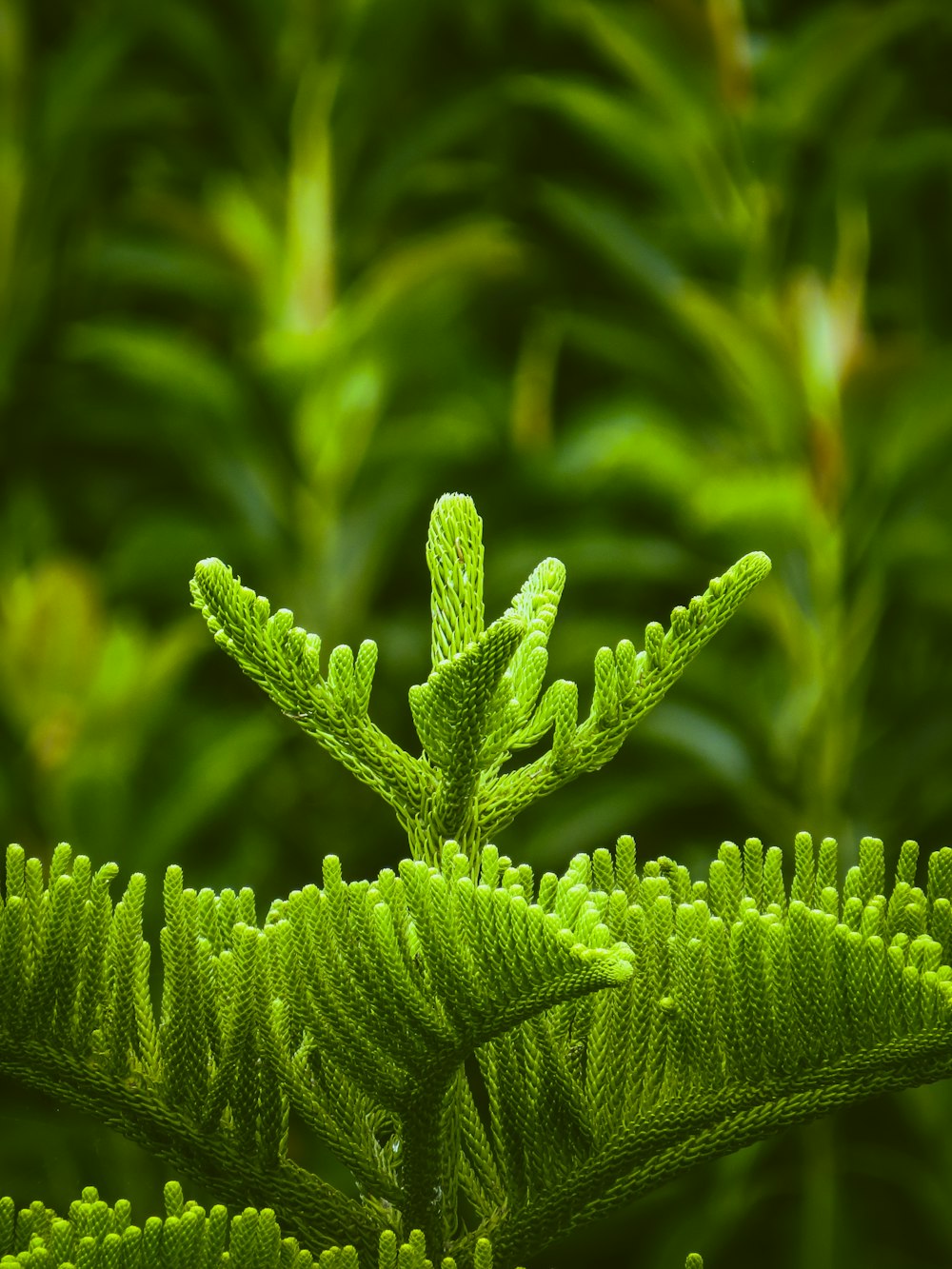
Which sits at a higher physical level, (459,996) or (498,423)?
(498,423)

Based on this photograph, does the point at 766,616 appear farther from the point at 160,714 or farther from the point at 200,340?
the point at 200,340

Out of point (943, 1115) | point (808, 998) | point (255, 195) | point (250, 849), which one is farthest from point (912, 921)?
point (255, 195)

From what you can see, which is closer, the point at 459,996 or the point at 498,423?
the point at 459,996

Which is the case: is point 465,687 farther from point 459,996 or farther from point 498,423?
point 498,423

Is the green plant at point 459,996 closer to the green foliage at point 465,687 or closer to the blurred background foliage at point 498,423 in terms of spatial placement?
the green foliage at point 465,687

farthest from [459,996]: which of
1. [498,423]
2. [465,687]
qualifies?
[498,423]

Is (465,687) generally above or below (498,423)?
below
